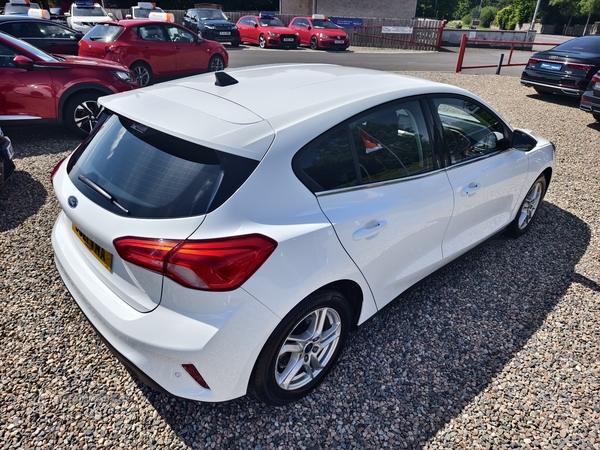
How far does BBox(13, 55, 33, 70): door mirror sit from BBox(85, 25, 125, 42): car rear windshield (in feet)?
14.5

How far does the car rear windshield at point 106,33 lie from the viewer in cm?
1002

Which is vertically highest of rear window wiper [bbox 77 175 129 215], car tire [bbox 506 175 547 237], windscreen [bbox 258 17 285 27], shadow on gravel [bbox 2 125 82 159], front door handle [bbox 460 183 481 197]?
rear window wiper [bbox 77 175 129 215]

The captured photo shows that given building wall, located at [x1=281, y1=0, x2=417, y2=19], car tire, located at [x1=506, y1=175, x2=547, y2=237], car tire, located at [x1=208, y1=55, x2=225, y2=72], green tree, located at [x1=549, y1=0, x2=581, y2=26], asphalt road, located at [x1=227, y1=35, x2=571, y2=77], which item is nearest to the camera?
car tire, located at [x1=506, y1=175, x2=547, y2=237]

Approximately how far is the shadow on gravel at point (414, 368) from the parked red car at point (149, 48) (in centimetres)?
953

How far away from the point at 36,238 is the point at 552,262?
15.8ft

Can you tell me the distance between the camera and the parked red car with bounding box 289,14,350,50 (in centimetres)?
2170

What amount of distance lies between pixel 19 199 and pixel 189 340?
3.85 metres

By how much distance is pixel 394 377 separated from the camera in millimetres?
2602

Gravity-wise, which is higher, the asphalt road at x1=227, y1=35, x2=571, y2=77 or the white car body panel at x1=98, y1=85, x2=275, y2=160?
the white car body panel at x1=98, y1=85, x2=275, y2=160

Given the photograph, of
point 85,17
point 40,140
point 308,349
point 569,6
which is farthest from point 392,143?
point 569,6

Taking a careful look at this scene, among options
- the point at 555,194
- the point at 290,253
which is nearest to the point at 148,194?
the point at 290,253

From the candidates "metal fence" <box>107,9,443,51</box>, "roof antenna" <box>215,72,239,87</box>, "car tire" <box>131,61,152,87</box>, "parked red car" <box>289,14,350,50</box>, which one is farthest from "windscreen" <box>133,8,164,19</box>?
"roof antenna" <box>215,72,239,87</box>

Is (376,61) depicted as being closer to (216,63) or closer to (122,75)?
(216,63)

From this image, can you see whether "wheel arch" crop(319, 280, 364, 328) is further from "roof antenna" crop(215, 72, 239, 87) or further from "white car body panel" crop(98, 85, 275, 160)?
"roof antenna" crop(215, 72, 239, 87)
